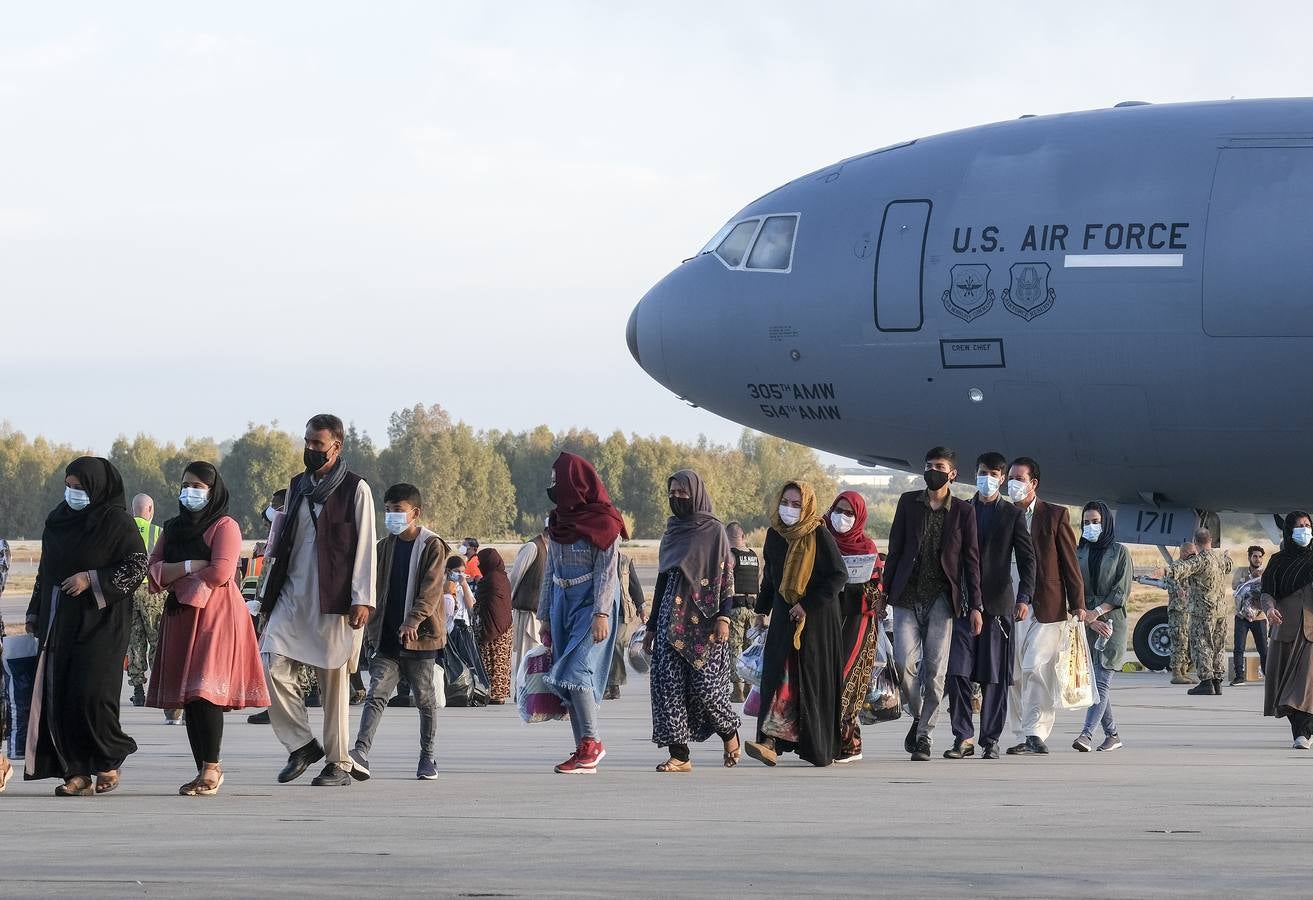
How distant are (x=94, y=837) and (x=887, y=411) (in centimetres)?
1307

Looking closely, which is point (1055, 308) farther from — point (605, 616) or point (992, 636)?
point (605, 616)

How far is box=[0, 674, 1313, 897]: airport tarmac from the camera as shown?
7461 mm

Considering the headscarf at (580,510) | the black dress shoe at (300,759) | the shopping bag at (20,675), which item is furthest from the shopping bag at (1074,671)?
the shopping bag at (20,675)

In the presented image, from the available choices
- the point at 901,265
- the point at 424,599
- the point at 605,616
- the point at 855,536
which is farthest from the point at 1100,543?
the point at 901,265

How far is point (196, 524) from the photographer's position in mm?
11188

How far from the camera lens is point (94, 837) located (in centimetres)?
893

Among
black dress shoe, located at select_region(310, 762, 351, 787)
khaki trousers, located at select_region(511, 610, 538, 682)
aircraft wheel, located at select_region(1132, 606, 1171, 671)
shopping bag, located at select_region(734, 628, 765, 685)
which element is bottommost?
black dress shoe, located at select_region(310, 762, 351, 787)

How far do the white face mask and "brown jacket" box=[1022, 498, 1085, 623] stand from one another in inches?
48.6

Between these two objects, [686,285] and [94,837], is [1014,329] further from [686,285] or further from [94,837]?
[94,837]

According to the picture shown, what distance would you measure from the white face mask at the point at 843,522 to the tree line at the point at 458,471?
388 feet

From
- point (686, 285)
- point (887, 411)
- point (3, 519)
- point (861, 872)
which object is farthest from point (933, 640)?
point (3, 519)

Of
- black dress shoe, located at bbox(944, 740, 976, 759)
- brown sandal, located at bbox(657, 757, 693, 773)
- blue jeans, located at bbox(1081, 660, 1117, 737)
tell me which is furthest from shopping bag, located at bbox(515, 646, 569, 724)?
blue jeans, located at bbox(1081, 660, 1117, 737)

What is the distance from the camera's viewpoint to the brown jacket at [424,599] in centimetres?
1209

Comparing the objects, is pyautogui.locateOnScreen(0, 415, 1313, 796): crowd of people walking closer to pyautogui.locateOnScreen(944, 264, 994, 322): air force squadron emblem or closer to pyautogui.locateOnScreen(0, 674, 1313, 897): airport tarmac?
pyautogui.locateOnScreen(0, 674, 1313, 897): airport tarmac
